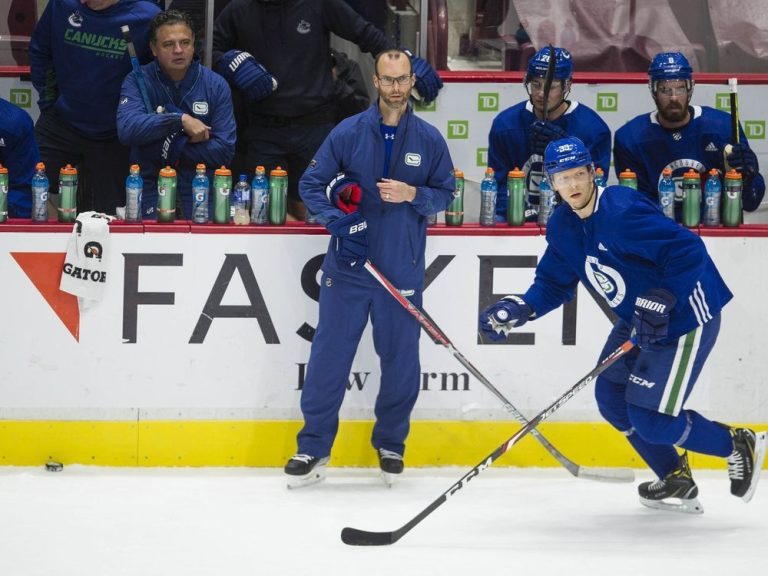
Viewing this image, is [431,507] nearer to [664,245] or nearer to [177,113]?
[664,245]

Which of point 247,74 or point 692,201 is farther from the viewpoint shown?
point 247,74

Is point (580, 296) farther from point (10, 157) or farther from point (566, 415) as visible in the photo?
point (10, 157)

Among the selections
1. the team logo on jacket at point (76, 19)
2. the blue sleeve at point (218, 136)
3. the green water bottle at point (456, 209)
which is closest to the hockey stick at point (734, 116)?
the green water bottle at point (456, 209)

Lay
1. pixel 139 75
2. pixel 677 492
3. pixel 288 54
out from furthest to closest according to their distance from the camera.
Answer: pixel 288 54, pixel 139 75, pixel 677 492

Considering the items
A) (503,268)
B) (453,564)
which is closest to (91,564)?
(453,564)

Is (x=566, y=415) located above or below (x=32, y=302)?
below

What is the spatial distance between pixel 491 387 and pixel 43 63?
2293 mm

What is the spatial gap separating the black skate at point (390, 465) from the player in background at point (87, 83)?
1597 mm

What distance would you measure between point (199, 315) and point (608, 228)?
164 cm

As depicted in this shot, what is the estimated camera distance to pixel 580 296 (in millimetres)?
5594

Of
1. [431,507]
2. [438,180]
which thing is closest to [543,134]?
[438,180]

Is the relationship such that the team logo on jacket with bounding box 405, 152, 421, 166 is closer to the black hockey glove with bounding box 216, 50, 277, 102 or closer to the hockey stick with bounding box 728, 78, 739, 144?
the black hockey glove with bounding box 216, 50, 277, 102

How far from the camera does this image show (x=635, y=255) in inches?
184

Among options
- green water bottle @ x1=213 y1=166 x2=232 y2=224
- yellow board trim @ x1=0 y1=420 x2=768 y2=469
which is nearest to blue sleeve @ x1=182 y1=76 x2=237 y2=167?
green water bottle @ x1=213 y1=166 x2=232 y2=224
